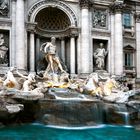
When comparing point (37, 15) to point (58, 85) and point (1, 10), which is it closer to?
point (1, 10)

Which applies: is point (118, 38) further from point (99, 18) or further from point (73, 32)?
point (73, 32)

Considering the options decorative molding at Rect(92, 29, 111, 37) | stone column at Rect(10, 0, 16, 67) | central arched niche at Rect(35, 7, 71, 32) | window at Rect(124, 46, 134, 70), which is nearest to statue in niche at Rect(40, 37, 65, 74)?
central arched niche at Rect(35, 7, 71, 32)

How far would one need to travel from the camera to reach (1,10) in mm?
29219

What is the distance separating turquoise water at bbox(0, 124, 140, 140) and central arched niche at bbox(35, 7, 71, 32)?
518 inches

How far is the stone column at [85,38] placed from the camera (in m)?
31.4

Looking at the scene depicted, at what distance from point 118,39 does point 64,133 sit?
15.7 metres

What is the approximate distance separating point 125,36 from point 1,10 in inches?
504

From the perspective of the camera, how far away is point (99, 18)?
33250 millimetres

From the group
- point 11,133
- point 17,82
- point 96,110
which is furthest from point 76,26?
point 11,133

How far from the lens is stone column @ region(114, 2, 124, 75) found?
108 ft

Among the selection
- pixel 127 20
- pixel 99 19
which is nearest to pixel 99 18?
pixel 99 19

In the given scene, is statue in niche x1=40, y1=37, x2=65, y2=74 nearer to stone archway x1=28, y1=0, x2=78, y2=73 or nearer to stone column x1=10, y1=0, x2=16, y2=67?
stone archway x1=28, y1=0, x2=78, y2=73

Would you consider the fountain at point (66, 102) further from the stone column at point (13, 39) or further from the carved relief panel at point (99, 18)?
the carved relief panel at point (99, 18)

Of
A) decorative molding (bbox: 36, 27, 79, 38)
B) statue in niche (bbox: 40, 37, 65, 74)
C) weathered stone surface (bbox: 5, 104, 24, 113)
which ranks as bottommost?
weathered stone surface (bbox: 5, 104, 24, 113)
